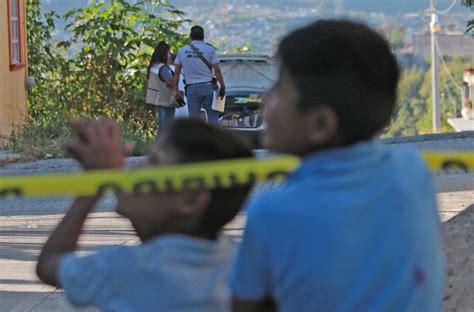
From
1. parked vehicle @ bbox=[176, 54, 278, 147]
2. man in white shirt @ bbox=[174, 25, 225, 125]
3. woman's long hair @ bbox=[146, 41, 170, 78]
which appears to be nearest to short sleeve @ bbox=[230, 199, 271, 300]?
man in white shirt @ bbox=[174, 25, 225, 125]

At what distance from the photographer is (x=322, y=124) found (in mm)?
2203

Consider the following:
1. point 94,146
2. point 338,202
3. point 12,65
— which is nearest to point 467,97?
point 12,65

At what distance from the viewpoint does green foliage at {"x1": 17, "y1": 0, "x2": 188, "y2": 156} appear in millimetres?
19953

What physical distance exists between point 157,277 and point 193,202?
0.19 metres

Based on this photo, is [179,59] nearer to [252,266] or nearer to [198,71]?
[198,71]

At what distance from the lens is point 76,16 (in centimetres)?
2131

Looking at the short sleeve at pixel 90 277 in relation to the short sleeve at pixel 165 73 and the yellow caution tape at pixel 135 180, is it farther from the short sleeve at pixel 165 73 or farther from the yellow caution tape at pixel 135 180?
the short sleeve at pixel 165 73

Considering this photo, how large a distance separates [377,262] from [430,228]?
182mm

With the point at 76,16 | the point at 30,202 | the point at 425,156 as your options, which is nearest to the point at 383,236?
the point at 425,156

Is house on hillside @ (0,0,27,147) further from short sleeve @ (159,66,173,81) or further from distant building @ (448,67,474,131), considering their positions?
distant building @ (448,67,474,131)

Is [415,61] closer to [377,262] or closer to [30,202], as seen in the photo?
[30,202]

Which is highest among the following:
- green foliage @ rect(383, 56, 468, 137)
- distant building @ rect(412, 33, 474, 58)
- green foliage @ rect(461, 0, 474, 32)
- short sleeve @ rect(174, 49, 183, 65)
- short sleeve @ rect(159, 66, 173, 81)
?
distant building @ rect(412, 33, 474, 58)

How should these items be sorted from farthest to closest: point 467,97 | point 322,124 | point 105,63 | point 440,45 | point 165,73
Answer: point 440,45 → point 467,97 → point 105,63 → point 165,73 → point 322,124

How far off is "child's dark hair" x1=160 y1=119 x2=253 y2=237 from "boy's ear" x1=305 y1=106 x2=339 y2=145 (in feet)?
1.03
